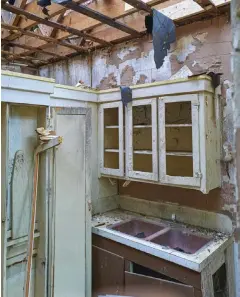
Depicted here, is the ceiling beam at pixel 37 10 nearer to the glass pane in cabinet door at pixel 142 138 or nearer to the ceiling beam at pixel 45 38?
the ceiling beam at pixel 45 38

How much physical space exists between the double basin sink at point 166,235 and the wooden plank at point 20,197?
3.09ft

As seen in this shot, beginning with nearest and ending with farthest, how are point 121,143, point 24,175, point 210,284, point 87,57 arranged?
point 24,175 → point 210,284 → point 121,143 → point 87,57

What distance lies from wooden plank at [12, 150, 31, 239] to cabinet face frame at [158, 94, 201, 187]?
110 centimetres

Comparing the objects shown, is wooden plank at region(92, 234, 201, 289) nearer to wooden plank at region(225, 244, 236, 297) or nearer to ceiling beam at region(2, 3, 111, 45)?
wooden plank at region(225, 244, 236, 297)

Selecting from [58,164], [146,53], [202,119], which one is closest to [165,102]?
[202,119]

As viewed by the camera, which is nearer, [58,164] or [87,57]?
[58,164]

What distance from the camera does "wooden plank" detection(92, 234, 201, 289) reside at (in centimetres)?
172

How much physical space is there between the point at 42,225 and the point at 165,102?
1.35 m

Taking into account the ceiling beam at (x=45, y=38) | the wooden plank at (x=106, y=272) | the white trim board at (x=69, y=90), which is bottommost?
the wooden plank at (x=106, y=272)

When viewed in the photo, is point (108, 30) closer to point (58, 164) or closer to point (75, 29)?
point (75, 29)

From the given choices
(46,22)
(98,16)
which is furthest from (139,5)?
(46,22)

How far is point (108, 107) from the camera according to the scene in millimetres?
2559

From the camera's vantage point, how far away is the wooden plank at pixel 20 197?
1557 millimetres

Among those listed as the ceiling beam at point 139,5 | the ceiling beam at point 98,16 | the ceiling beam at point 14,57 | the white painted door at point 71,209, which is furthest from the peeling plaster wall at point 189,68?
the ceiling beam at point 14,57
